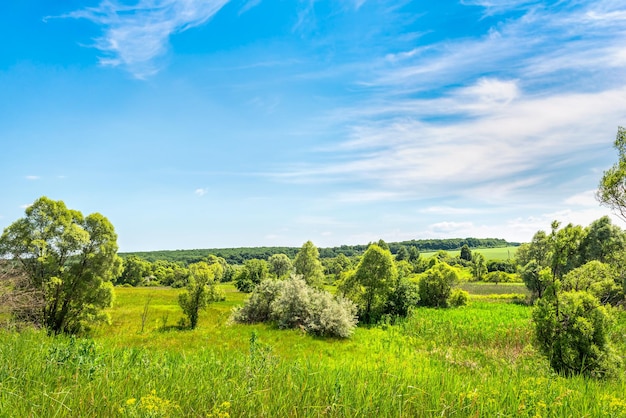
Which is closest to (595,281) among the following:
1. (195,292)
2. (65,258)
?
(195,292)

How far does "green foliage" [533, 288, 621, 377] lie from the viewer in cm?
1001

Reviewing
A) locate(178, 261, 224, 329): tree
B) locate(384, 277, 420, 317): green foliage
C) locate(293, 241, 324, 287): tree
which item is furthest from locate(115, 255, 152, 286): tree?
locate(384, 277, 420, 317): green foliage

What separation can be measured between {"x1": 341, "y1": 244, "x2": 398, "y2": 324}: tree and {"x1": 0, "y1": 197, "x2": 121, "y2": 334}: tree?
20633mm

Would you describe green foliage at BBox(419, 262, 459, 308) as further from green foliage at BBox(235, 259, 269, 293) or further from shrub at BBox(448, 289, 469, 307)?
green foliage at BBox(235, 259, 269, 293)

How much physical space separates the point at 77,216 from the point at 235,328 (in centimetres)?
1459

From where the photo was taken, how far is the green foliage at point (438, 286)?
45250 millimetres

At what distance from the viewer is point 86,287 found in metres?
24.4

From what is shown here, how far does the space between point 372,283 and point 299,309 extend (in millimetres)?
8792

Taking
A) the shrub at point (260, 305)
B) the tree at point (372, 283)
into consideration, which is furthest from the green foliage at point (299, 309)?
the tree at point (372, 283)

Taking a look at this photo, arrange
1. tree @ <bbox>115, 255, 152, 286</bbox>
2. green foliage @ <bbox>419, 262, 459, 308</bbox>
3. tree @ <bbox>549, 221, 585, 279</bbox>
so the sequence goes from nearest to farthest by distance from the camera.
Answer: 1. tree @ <bbox>549, 221, 585, 279</bbox>
2. green foliage @ <bbox>419, 262, 459, 308</bbox>
3. tree @ <bbox>115, 255, 152, 286</bbox>

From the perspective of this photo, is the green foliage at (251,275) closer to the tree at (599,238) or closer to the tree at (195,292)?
the tree at (195,292)

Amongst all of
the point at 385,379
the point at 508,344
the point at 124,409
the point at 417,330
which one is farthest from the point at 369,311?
the point at 124,409

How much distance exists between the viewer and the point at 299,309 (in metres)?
25.2

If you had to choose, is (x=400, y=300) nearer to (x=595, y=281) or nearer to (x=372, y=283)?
(x=372, y=283)
